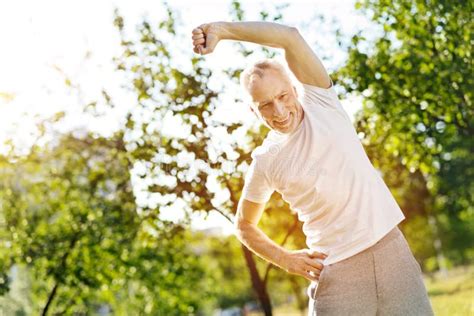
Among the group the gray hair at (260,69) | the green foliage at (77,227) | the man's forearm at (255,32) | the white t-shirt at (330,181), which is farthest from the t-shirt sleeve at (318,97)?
the green foliage at (77,227)

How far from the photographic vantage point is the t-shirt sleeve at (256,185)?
11.2ft

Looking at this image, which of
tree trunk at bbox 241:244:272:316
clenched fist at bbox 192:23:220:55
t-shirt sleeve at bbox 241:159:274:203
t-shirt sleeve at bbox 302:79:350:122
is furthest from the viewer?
tree trunk at bbox 241:244:272:316

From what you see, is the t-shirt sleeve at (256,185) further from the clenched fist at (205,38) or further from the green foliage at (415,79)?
the green foliage at (415,79)

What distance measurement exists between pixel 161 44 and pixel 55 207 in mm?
4772

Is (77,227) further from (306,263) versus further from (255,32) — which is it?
(255,32)

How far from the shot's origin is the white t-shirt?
3.10m

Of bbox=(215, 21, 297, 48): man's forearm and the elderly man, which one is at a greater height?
bbox=(215, 21, 297, 48): man's forearm

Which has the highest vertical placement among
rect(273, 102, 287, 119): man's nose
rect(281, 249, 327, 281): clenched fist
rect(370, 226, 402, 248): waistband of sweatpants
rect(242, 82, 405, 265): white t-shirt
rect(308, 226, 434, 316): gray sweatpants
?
rect(273, 102, 287, 119): man's nose

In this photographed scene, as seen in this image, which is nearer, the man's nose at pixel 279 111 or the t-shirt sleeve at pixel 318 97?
the man's nose at pixel 279 111

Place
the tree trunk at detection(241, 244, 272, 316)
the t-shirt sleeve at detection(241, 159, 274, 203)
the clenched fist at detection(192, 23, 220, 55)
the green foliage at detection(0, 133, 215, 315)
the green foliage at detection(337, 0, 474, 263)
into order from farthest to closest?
1. the green foliage at detection(0, 133, 215, 315)
2. the tree trunk at detection(241, 244, 272, 316)
3. the green foliage at detection(337, 0, 474, 263)
4. the t-shirt sleeve at detection(241, 159, 274, 203)
5. the clenched fist at detection(192, 23, 220, 55)

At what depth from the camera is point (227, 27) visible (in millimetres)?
3141

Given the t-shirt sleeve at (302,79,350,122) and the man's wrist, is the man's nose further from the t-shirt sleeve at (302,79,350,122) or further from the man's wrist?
the man's wrist

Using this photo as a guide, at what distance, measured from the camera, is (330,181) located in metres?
3.12

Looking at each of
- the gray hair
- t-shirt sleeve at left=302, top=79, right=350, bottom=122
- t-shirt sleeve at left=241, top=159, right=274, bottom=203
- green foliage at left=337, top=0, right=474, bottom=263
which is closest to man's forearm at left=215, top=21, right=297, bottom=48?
the gray hair
